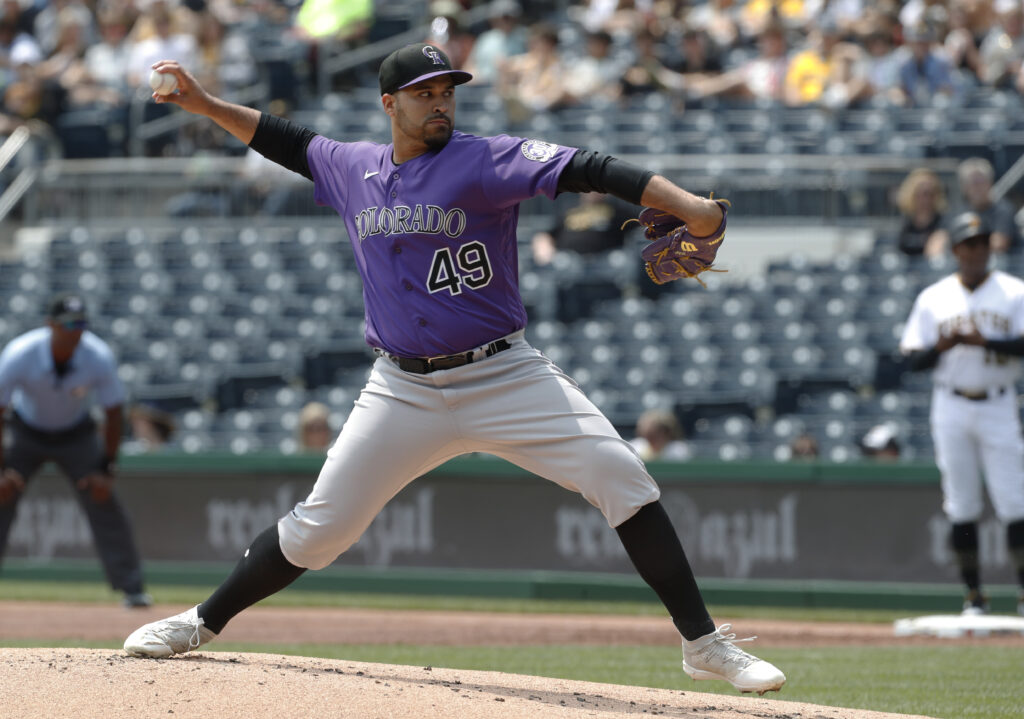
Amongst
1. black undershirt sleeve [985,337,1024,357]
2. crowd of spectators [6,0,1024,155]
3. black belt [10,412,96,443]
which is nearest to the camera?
black undershirt sleeve [985,337,1024,357]

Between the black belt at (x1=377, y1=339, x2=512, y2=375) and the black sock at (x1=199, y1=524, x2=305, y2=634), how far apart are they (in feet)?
2.33

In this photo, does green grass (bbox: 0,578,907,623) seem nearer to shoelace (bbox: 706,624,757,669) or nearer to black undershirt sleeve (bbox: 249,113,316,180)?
shoelace (bbox: 706,624,757,669)

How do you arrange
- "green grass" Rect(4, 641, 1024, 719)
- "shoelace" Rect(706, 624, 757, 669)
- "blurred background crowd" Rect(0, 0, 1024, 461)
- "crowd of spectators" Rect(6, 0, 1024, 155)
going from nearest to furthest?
1. "shoelace" Rect(706, 624, 757, 669)
2. "green grass" Rect(4, 641, 1024, 719)
3. "blurred background crowd" Rect(0, 0, 1024, 461)
4. "crowd of spectators" Rect(6, 0, 1024, 155)

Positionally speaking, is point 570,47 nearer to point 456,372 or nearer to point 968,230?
point 968,230

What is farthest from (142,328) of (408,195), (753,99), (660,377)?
(408,195)

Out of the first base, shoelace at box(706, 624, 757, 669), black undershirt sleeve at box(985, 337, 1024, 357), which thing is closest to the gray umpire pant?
the first base

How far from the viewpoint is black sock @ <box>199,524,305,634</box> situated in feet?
16.4

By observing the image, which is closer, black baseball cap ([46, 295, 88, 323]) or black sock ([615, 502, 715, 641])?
black sock ([615, 502, 715, 641])

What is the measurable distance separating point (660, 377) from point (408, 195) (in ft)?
26.5

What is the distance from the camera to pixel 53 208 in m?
16.6

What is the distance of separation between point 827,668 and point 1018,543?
216 cm

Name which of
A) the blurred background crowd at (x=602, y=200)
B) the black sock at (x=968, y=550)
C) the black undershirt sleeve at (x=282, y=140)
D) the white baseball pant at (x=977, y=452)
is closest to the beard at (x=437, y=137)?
the black undershirt sleeve at (x=282, y=140)

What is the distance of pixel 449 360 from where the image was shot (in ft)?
15.7

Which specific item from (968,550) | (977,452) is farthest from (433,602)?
(977,452)
